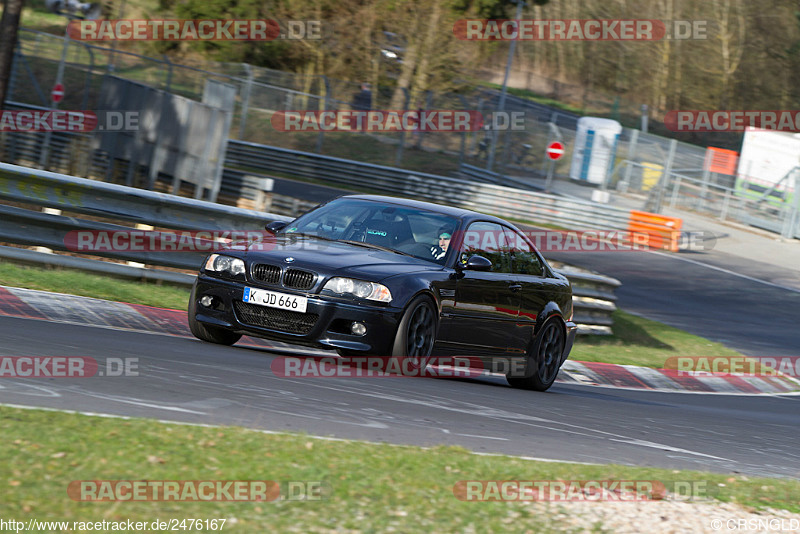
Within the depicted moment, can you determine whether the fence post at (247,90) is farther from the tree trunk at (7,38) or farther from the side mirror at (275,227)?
the side mirror at (275,227)

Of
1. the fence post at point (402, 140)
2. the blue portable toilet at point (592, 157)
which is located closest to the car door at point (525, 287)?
the fence post at point (402, 140)

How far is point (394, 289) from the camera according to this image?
788cm

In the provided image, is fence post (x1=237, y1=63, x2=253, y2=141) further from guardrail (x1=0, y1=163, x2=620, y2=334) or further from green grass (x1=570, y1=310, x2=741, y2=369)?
guardrail (x1=0, y1=163, x2=620, y2=334)

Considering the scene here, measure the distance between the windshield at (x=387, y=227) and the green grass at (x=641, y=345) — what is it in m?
5.07

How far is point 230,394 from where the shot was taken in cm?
616

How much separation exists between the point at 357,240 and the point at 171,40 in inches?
1699

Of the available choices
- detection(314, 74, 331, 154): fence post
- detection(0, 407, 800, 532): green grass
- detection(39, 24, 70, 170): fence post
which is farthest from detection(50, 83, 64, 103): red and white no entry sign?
detection(0, 407, 800, 532): green grass

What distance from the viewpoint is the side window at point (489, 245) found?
9.16m

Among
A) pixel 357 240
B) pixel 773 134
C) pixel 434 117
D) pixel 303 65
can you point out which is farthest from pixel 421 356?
pixel 303 65

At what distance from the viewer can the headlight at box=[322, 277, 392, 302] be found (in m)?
7.82

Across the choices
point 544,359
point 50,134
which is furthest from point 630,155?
point 544,359

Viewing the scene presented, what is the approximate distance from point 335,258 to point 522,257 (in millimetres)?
2464

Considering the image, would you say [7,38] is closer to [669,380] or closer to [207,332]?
[207,332]

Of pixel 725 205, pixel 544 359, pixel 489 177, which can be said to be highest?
pixel 725 205
